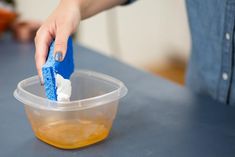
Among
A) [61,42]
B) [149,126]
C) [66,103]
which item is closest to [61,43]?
[61,42]

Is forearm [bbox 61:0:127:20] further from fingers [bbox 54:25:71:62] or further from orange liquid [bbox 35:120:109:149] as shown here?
orange liquid [bbox 35:120:109:149]

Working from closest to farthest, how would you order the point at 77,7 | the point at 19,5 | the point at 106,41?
the point at 77,7 < the point at 19,5 < the point at 106,41

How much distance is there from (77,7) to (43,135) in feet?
0.90

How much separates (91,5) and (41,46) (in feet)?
0.68

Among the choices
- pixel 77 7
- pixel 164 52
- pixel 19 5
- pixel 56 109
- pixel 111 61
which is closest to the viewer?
pixel 56 109

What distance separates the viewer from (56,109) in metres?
0.73

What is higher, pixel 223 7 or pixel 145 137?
pixel 223 7

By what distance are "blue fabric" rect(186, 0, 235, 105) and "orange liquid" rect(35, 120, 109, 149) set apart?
34 centimetres

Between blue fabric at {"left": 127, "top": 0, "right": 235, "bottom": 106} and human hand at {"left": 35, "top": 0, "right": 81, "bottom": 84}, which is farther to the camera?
blue fabric at {"left": 127, "top": 0, "right": 235, "bottom": 106}

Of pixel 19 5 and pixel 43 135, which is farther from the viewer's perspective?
pixel 19 5

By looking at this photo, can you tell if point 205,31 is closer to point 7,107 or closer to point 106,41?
point 7,107

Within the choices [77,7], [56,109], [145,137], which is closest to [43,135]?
[56,109]

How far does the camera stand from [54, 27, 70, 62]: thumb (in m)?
Answer: 0.75

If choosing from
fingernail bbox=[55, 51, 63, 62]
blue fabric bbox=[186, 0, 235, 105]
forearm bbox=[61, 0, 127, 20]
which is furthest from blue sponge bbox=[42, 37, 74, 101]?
blue fabric bbox=[186, 0, 235, 105]
